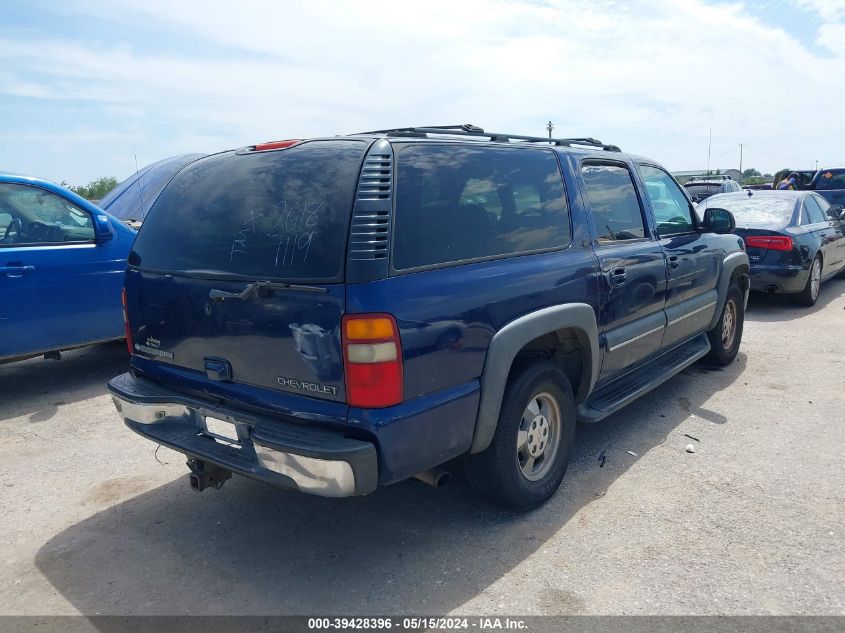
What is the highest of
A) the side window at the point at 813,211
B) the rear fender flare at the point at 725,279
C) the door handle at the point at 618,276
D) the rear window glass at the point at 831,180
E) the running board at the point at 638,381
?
the rear window glass at the point at 831,180

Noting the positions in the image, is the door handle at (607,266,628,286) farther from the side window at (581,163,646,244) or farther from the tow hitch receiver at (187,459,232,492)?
the tow hitch receiver at (187,459,232,492)

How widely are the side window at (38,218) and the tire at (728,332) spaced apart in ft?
18.2

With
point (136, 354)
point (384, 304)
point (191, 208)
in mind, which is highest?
point (191, 208)

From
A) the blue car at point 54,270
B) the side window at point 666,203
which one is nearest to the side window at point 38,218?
the blue car at point 54,270

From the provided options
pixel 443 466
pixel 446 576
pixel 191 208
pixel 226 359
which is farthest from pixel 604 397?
pixel 191 208

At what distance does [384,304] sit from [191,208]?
4.37 feet

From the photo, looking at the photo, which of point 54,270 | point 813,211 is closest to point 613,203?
point 54,270

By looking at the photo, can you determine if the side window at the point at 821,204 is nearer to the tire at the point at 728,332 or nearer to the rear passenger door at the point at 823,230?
the rear passenger door at the point at 823,230

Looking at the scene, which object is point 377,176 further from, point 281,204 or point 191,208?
point 191,208

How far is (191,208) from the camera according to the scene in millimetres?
3277

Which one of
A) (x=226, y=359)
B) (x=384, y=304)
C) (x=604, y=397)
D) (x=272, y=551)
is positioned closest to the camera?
(x=384, y=304)

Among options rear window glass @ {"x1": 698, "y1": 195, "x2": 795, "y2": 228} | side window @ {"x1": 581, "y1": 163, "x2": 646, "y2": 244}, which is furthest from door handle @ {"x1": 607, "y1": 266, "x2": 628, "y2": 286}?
rear window glass @ {"x1": 698, "y1": 195, "x2": 795, "y2": 228}

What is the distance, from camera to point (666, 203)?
493 cm

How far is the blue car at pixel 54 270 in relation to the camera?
512 cm
